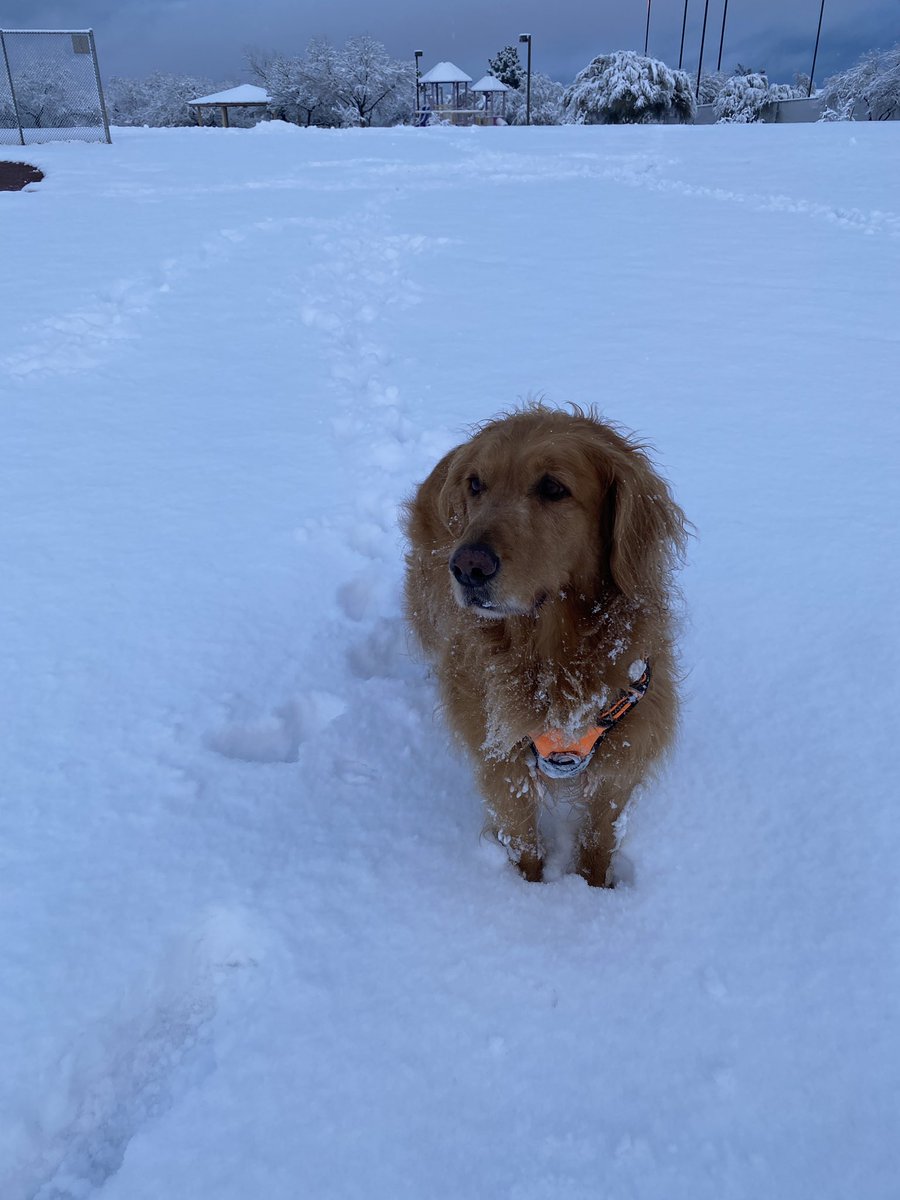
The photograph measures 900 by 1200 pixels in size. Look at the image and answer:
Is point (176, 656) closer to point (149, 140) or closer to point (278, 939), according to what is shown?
point (278, 939)

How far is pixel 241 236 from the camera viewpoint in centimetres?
830

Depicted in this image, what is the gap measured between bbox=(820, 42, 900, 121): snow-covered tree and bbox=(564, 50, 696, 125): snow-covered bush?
565cm

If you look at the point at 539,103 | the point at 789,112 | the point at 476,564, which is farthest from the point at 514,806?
the point at 539,103

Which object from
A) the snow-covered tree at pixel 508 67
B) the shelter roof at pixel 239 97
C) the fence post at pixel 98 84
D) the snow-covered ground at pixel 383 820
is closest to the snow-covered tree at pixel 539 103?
the snow-covered tree at pixel 508 67

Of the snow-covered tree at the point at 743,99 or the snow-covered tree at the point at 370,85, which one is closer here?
the snow-covered tree at the point at 743,99

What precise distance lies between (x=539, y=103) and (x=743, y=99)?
14724 mm

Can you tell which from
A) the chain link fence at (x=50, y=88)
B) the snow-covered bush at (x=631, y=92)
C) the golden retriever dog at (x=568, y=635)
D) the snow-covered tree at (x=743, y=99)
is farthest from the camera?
the snow-covered tree at (x=743, y=99)

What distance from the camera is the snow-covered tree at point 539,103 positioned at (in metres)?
40.3

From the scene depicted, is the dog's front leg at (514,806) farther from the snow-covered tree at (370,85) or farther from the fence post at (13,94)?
the snow-covered tree at (370,85)

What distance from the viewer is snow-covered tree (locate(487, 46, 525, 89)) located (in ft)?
160

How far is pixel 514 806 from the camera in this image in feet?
6.96

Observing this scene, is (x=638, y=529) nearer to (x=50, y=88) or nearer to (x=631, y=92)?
(x=50, y=88)

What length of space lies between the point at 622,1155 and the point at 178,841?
129 centimetres

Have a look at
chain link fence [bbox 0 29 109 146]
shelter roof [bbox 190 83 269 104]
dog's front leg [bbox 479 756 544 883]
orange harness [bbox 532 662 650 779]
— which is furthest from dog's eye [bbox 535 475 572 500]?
shelter roof [bbox 190 83 269 104]
